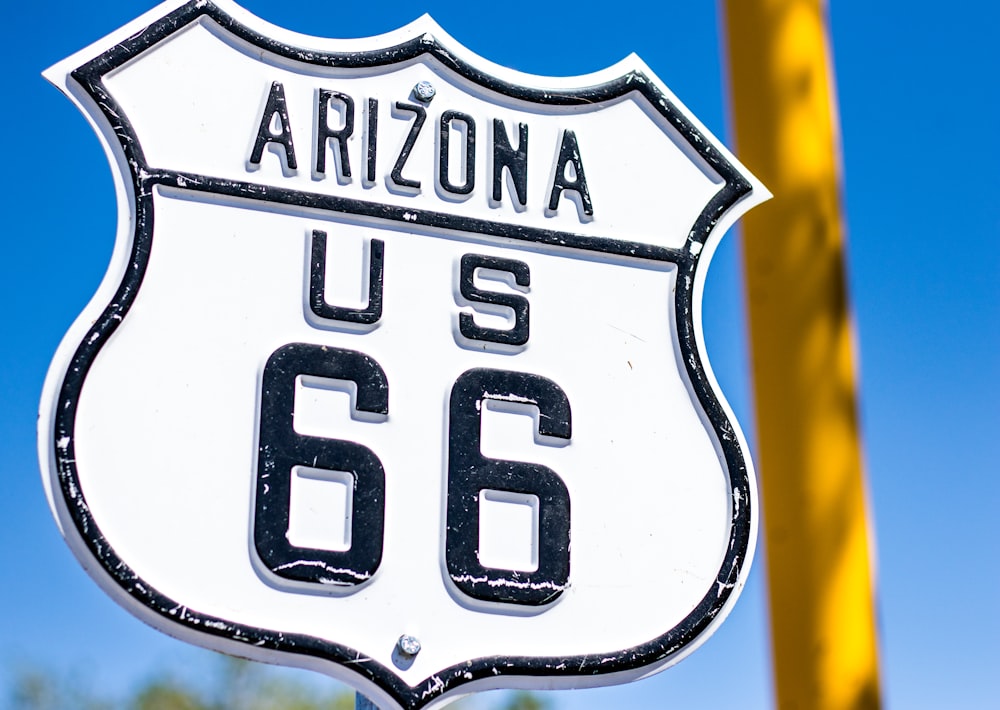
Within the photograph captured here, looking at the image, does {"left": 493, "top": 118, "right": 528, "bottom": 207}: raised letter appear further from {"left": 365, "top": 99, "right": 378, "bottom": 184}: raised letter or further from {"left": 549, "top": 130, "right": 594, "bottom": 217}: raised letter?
{"left": 365, "top": 99, "right": 378, "bottom": 184}: raised letter

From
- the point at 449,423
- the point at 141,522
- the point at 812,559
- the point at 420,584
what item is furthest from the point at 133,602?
the point at 812,559

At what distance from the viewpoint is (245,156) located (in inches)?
82.6

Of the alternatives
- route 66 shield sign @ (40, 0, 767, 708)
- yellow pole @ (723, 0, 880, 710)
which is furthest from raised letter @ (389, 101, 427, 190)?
yellow pole @ (723, 0, 880, 710)

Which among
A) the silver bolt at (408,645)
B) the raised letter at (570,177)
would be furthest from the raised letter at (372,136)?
the silver bolt at (408,645)

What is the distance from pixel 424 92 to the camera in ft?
7.41

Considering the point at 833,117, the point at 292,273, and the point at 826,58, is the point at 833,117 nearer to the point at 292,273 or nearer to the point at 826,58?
the point at 826,58

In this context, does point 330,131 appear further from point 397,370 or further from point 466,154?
point 397,370

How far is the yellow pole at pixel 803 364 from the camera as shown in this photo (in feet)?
5.18

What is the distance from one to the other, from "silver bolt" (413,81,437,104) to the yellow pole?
1.97 feet

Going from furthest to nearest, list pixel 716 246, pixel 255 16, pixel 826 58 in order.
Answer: pixel 716 246
pixel 255 16
pixel 826 58

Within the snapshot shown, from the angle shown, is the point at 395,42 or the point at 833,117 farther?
the point at 395,42

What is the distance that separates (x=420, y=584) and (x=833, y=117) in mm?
878

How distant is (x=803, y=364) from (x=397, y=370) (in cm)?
64

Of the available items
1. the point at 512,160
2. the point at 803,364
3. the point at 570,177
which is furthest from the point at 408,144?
the point at 803,364
